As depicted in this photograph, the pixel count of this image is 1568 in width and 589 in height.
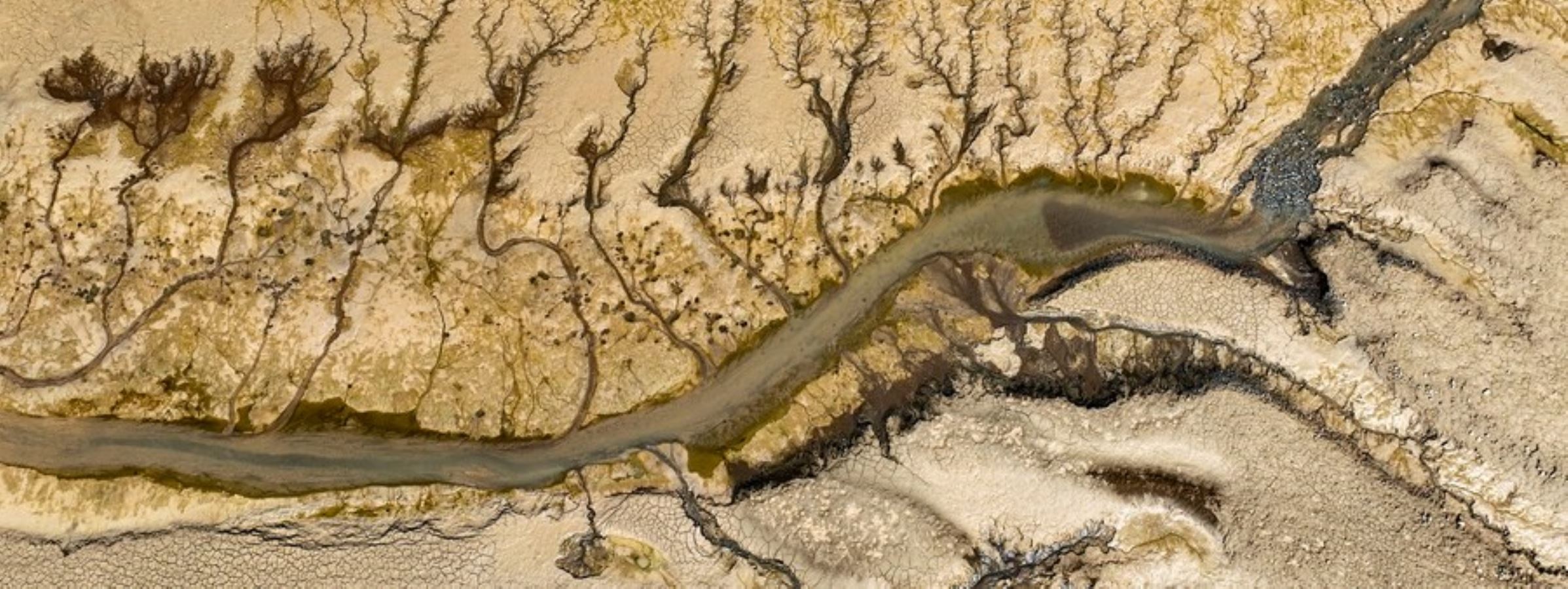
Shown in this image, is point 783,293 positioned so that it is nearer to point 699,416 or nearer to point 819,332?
point 819,332

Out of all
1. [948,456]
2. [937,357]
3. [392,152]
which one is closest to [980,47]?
[937,357]

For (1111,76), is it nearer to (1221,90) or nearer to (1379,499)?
(1221,90)

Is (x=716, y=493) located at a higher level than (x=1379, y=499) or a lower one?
lower

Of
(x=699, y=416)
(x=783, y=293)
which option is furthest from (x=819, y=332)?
(x=699, y=416)

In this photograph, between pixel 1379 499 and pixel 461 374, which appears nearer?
pixel 1379 499

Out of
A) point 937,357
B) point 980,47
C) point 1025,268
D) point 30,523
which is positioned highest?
point 980,47

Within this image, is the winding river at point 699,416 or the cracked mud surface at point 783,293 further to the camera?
the winding river at point 699,416
